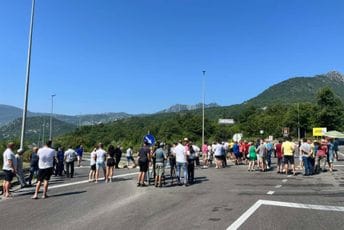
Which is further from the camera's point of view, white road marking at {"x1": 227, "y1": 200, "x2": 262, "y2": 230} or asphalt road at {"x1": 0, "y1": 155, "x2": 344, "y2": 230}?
asphalt road at {"x1": 0, "y1": 155, "x2": 344, "y2": 230}

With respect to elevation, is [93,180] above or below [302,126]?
below

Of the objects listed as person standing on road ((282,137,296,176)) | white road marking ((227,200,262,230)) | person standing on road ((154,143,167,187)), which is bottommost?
white road marking ((227,200,262,230))

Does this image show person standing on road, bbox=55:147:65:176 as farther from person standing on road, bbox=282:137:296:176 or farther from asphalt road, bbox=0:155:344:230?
person standing on road, bbox=282:137:296:176

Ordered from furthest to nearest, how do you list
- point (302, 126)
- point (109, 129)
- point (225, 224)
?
point (109, 129) → point (302, 126) → point (225, 224)

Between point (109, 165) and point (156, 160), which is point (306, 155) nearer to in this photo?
point (156, 160)

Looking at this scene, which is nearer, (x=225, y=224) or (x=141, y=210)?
(x=225, y=224)

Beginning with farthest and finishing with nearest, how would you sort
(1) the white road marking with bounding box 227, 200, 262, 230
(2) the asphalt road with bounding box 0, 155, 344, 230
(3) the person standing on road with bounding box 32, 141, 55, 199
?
(3) the person standing on road with bounding box 32, 141, 55, 199 → (2) the asphalt road with bounding box 0, 155, 344, 230 → (1) the white road marking with bounding box 227, 200, 262, 230

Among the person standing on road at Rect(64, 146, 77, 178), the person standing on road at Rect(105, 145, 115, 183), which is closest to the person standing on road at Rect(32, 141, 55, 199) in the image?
the person standing on road at Rect(105, 145, 115, 183)

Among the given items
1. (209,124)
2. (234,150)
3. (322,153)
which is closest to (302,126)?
(209,124)

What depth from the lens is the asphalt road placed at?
9.39 meters

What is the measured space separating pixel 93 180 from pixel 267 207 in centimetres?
1041

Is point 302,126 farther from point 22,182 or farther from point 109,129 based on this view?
point 22,182

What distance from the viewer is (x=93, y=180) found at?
19734 mm

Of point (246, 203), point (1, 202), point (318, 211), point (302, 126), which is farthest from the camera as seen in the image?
point (302, 126)
